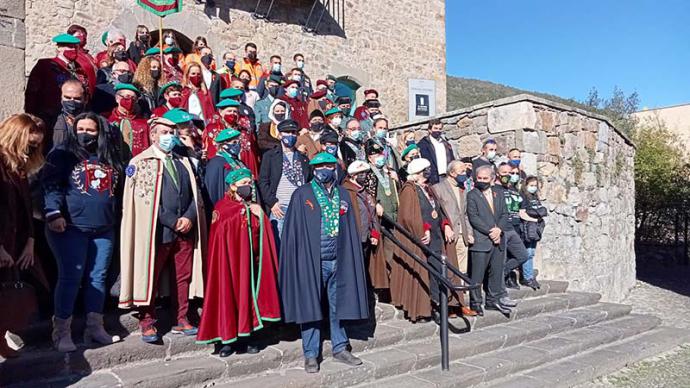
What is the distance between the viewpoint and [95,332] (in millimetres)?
3650

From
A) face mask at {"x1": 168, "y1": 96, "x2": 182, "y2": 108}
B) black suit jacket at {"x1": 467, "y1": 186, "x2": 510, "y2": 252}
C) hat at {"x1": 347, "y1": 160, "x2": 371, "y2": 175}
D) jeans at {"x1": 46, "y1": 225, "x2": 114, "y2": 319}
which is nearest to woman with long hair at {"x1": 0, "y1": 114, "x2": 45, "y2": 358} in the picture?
jeans at {"x1": 46, "y1": 225, "x2": 114, "y2": 319}

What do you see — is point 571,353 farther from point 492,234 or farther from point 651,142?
point 651,142

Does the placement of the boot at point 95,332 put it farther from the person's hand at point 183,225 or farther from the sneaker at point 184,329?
the person's hand at point 183,225

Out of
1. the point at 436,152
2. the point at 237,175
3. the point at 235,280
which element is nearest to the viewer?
the point at 235,280

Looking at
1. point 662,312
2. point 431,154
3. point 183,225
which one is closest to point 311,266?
point 183,225

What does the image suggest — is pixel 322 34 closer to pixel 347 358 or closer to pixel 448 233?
pixel 448 233

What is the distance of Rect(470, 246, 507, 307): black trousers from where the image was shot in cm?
570

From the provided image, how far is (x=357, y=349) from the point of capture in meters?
4.50

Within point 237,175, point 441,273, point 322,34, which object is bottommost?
point 441,273

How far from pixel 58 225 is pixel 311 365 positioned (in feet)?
6.64

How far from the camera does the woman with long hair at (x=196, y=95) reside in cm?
568

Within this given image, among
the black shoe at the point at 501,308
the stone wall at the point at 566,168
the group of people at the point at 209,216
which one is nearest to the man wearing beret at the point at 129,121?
the group of people at the point at 209,216

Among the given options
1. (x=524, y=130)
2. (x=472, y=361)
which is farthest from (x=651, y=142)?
(x=472, y=361)

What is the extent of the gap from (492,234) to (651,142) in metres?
14.8
